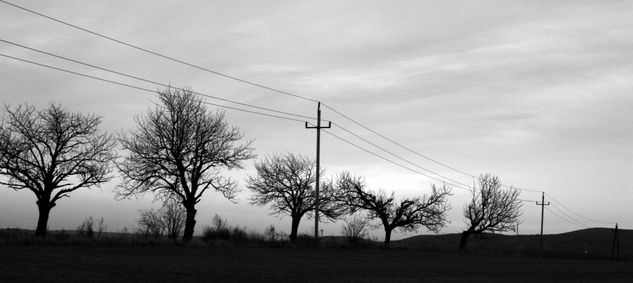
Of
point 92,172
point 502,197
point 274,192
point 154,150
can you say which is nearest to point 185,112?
point 154,150

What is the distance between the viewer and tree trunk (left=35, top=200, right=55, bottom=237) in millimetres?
51344

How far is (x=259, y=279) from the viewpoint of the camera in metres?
23.8

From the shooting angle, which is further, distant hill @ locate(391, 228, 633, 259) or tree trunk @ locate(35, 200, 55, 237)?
distant hill @ locate(391, 228, 633, 259)

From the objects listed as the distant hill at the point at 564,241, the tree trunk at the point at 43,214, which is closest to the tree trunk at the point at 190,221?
the tree trunk at the point at 43,214

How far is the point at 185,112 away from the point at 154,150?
3.65m

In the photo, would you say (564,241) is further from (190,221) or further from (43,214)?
(43,214)

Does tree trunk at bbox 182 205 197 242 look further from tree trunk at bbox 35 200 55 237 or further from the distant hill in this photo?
the distant hill

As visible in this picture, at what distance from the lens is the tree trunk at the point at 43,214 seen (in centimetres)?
5134

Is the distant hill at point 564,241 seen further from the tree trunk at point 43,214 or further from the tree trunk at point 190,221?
the tree trunk at point 43,214

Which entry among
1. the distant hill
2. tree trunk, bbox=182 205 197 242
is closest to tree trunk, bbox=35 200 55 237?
tree trunk, bbox=182 205 197 242

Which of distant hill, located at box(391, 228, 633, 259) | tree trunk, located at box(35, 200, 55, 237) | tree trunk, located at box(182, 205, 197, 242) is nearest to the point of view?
tree trunk, located at box(35, 200, 55, 237)

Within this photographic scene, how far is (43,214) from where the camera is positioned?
51.7 meters

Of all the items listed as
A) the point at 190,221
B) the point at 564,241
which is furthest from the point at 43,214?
the point at 564,241

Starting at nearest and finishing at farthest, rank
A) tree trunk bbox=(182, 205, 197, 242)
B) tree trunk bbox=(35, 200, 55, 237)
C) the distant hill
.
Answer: tree trunk bbox=(35, 200, 55, 237) < tree trunk bbox=(182, 205, 197, 242) < the distant hill
